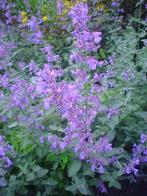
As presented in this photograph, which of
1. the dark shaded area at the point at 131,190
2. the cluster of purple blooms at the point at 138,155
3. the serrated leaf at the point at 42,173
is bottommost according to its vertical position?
the dark shaded area at the point at 131,190

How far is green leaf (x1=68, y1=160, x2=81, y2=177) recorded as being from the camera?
2.65 meters

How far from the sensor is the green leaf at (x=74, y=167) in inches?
104

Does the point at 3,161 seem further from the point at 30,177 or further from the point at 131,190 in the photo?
the point at 131,190

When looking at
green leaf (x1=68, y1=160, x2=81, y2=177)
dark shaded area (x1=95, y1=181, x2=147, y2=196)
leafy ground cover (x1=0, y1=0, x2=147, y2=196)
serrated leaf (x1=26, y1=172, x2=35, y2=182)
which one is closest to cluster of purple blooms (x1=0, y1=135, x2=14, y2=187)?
leafy ground cover (x1=0, y1=0, x2=147, y2=196)

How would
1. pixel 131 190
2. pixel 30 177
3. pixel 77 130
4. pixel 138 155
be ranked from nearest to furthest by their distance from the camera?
pixel 77 130 < pixel 30 177 < pixel 138 155 < pixel 131 190

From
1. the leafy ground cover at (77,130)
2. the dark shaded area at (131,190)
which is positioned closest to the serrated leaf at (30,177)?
the leafy ground cover at (77,130)

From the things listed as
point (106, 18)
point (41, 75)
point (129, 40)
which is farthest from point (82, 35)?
point (106, 18)

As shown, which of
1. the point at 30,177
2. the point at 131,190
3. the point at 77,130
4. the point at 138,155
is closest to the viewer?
the point at 77,130

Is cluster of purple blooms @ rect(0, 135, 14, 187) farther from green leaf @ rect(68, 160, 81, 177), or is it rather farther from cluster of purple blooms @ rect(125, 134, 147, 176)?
cluster of purple blooms @ rect(125, 134, 147, 176)

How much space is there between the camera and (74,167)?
269cm

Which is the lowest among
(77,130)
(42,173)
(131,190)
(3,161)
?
(131,190)

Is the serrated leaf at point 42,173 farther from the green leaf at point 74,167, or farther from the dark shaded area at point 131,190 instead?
the dark shaded area at point 131,190

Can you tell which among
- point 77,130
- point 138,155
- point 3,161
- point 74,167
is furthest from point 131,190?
point 3,161

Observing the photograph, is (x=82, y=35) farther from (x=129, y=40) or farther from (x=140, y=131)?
(x=129, y=40)
